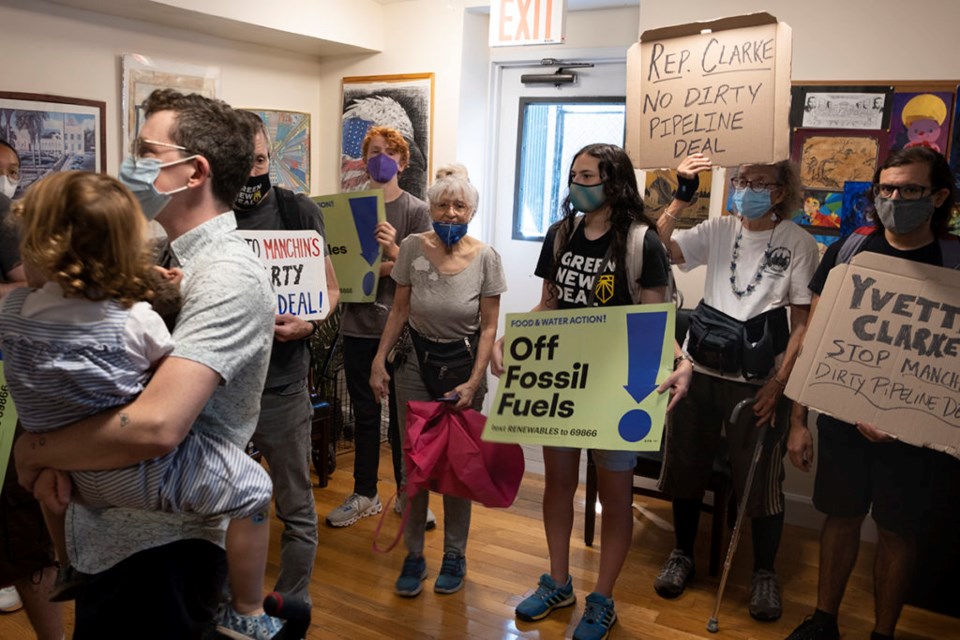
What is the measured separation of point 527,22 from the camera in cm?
333

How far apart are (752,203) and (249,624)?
2004mm

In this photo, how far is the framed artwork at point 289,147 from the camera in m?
4.53

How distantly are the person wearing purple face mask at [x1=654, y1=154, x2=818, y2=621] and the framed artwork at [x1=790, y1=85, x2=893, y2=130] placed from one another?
0.83m

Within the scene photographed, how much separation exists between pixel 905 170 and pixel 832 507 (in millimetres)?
1025

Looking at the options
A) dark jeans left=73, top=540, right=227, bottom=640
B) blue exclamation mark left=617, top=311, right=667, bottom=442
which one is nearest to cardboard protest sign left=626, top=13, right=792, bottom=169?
blue exclamation mark left=617, top=311, right=667, bottom=442

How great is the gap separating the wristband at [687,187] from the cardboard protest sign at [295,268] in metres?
1.11

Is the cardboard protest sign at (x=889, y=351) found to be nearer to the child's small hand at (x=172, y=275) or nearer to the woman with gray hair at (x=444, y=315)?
the woman with gray hair at (x=444, y=315)

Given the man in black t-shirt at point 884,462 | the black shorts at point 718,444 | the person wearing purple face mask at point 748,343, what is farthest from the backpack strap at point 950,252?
the black shorts at point 718,444

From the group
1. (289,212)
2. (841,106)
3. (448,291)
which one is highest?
(841,106)

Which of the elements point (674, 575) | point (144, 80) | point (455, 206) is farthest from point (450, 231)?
point (144, 80)

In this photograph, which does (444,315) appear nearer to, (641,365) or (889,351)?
Result: (641,365)

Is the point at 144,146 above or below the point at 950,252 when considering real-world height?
above

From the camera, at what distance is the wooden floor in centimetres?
263

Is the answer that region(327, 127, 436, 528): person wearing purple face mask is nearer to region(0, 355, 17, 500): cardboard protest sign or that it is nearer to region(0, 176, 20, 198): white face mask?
region(0, 176, 20, 198): white face mask
